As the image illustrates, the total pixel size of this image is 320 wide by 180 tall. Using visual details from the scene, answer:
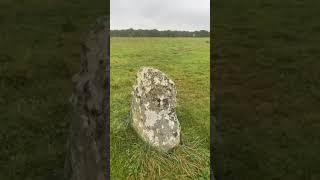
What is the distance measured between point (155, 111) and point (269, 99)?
20.4ft

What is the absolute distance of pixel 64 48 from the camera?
1778 centimetres

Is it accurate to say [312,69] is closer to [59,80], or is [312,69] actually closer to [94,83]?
[59,80]

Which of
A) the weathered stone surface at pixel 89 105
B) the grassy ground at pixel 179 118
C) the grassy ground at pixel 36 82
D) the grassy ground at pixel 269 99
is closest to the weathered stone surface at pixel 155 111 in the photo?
the grassy ground at pixel 179 118

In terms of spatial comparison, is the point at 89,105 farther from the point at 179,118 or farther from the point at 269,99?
the point at 269,99

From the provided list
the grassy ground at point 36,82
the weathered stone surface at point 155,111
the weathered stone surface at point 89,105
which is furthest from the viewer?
the grassy ground at point 36,82

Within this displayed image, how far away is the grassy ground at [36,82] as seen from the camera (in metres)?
10.3

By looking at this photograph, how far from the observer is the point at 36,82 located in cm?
1455

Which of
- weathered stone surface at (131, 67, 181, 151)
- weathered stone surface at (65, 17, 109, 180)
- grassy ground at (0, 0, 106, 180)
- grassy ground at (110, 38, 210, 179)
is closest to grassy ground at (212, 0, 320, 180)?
grassy ground at (110, 38, 210, 179)

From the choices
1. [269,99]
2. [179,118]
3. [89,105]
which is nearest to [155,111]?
[179,118]

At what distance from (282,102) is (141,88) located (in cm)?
657

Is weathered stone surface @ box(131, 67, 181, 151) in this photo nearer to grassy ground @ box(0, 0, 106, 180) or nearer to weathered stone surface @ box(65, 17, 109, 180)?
grassy ground @ box(0, 0, 106, 180)

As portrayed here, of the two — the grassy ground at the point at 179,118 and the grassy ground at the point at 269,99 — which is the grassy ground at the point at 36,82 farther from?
the grassy ground at the point at 269,99

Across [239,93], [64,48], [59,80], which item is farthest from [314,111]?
[64,48]

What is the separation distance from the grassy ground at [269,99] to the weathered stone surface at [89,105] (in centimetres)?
422
